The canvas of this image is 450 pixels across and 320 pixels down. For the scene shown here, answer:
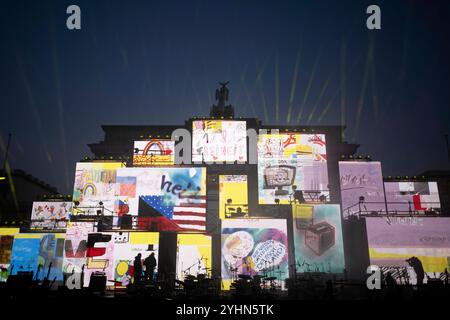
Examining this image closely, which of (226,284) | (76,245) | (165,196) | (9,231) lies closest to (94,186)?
(76,245)

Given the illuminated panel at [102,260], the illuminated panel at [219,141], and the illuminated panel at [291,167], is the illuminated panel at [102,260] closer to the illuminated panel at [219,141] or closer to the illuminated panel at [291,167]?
the illuminated panel at [219,141]

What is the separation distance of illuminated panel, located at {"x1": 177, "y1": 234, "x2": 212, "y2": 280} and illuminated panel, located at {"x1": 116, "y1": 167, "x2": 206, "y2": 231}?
0.78 meters

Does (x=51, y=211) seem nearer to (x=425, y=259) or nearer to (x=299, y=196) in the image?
(x=299, y=196)

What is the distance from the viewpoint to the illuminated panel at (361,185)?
29.8 meters

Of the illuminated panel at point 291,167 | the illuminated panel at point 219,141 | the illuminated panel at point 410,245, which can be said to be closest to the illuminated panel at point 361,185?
the illuminated panel at point 291,167

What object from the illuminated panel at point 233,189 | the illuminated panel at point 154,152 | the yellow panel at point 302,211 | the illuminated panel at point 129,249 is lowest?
the illuminated panel at point 129,249

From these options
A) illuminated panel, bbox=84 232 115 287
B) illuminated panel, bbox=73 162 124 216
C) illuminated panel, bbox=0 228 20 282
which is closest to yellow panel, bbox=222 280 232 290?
illuminated panel, bbox=84 232 115 287

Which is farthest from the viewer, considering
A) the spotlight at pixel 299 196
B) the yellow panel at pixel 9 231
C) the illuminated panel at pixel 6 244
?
Answer: the yellow panel at pixel 9 231

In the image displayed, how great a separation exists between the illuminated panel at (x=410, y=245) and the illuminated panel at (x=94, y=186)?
20.2 meters

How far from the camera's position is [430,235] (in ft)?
71.6

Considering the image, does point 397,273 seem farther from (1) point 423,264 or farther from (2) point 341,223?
(2) point 341,223

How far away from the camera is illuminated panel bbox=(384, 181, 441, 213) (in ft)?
105

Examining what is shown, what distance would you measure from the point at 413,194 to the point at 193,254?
2380 centimetres
